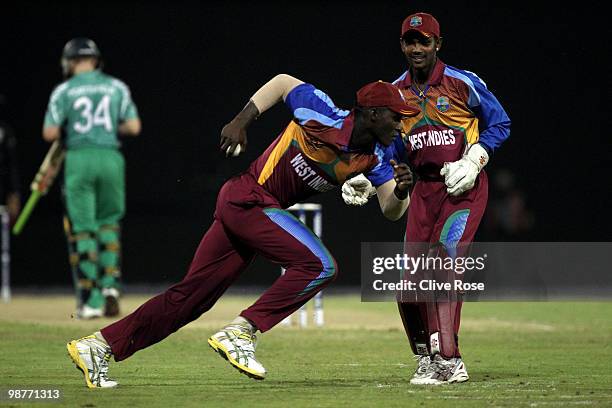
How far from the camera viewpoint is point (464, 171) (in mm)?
7746

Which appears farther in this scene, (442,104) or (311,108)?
(442,104)

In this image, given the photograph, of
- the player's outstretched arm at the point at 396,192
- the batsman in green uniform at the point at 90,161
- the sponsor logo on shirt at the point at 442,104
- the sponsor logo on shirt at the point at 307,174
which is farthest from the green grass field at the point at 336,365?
the sponsor logo on shirt at the point at 442,104

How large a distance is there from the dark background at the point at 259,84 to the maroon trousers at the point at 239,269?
948 centimetres

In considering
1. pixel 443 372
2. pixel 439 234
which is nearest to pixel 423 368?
pixel 443 372

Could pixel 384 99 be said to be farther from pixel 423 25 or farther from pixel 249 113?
pixel 423 25

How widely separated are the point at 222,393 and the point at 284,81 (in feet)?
6.05

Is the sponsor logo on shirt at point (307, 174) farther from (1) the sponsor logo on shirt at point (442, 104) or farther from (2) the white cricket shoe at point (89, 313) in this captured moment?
(2) the white cricket shoe at point (89, 313)

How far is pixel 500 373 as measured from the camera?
8.53 m

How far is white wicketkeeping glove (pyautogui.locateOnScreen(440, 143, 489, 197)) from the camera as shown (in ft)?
25.5

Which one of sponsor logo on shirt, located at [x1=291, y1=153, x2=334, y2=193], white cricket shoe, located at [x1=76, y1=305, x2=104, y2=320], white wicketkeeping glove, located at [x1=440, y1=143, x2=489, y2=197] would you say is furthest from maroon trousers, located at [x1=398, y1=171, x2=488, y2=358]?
white cricket shoe, located at [x1=76, y1=305, x2=104, y2=320]

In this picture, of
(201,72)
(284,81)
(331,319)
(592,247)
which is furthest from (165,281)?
(284,81)

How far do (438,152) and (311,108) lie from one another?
129 cm

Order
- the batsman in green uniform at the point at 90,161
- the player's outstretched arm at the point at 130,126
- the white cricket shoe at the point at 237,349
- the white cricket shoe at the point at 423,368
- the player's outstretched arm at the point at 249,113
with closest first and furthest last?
1. the player's outstretched arm at the point at 249,113
2. the white cricket shoe at the point at 237,349
3. the white cricket shoe at the point at 423,368
4. the batsman in green uniform at the point at 90,161
5. the player's outstretched arm at the point at 130,126

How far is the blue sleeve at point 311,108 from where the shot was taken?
23.0 feet
